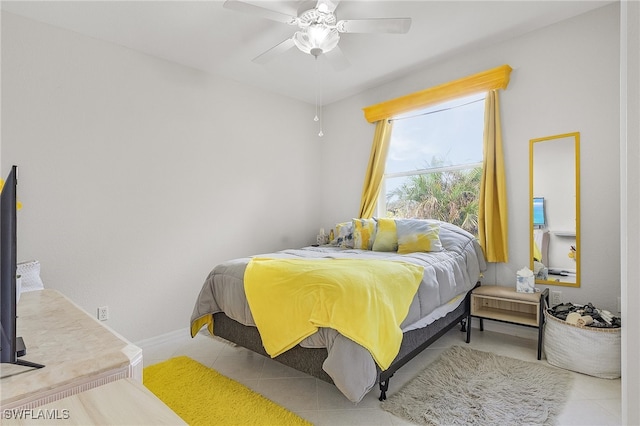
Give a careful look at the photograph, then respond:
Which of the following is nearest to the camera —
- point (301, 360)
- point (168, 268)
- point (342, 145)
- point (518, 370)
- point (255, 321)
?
point (301, 360)

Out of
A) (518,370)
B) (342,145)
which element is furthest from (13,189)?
(342,145)

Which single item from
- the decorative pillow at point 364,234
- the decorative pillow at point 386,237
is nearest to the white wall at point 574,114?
the decorative pillow at point 386,237

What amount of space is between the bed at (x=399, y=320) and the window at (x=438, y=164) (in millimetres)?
418

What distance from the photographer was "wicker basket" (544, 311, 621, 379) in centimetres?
217

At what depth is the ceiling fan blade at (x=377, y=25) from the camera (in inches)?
83.0

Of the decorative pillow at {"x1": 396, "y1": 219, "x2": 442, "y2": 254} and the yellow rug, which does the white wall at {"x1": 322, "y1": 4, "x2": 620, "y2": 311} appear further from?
the yellow rug

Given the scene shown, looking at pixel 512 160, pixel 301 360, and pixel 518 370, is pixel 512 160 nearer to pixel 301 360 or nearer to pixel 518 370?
pixel 518 370

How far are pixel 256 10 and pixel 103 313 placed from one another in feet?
8.53

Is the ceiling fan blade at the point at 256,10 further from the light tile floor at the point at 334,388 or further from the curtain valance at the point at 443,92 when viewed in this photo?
the light tile floor at the point at 334,388

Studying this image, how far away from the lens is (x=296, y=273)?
201 cm

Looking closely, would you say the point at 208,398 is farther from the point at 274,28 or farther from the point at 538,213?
the point at 538,213

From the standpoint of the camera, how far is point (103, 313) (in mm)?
2729

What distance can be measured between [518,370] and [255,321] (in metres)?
1.86

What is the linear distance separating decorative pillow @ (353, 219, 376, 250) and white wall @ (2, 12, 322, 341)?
1.11 m
